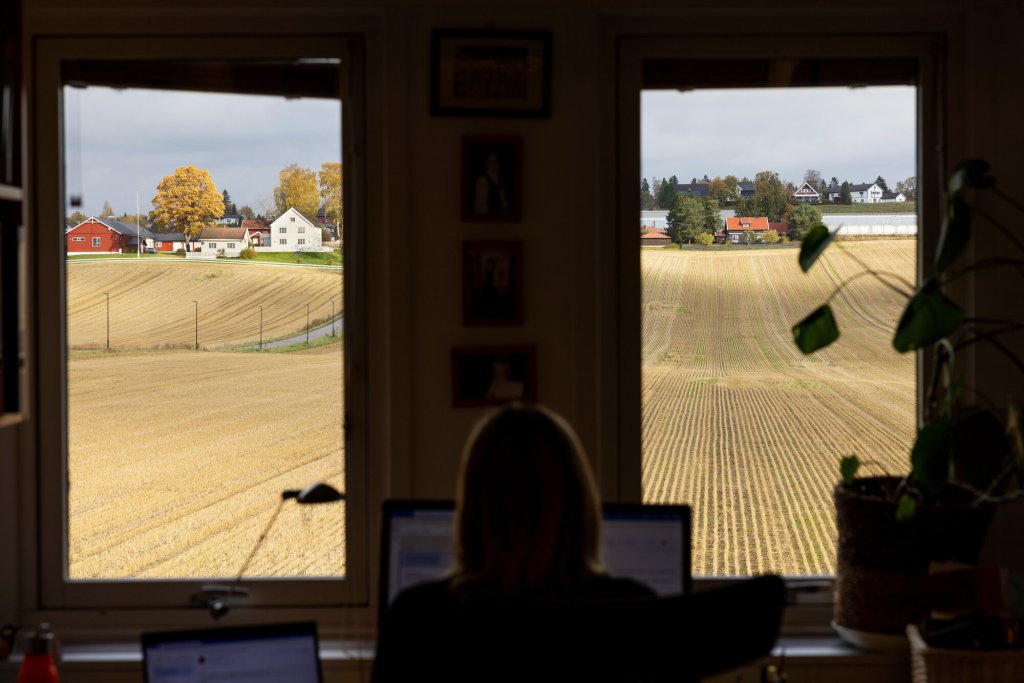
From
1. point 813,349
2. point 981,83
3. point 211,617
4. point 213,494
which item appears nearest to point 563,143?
point 813,349

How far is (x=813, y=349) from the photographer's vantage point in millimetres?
2254

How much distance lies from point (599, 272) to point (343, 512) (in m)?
0.84

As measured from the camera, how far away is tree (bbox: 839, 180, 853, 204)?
2596 millimetres

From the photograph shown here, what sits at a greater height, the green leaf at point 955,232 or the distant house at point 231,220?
the distant house at point 231,220

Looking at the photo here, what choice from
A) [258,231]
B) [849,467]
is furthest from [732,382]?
[258,231]

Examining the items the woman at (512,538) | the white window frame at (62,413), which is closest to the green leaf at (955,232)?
the woman at (512,538)

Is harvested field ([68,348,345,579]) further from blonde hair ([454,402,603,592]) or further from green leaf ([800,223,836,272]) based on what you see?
blonde hair ([454,402,603,592])

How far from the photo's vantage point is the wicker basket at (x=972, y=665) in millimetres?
2043

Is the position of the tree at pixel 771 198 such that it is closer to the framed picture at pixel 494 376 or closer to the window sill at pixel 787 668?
the framed picture at pixel 494 376

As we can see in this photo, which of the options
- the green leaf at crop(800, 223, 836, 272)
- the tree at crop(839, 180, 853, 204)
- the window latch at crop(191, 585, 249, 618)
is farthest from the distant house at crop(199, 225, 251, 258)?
the tree at crop(839, 180, 853, 204)

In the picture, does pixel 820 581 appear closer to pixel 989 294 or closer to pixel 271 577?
pixel 989 294

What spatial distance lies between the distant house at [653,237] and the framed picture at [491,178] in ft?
1.07

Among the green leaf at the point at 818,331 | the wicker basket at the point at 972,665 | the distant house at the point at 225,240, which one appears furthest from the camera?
the distant house at the point at 225,240

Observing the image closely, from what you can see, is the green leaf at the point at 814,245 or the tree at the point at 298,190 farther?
the tree at the point at 298,190
